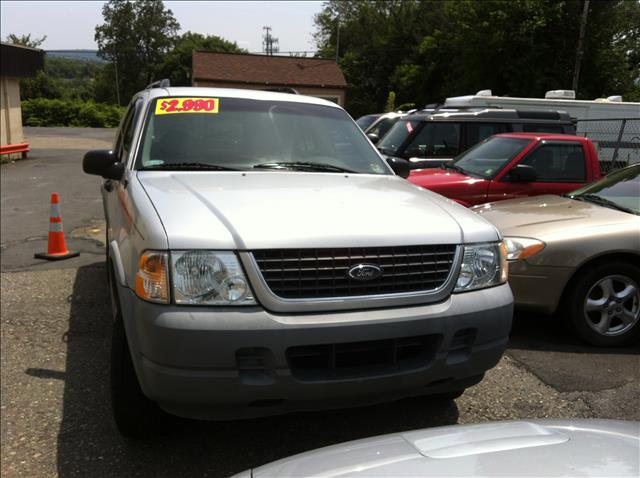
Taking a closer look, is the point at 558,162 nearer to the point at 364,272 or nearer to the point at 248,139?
the point at 248,139

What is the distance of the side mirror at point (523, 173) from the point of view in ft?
21.2

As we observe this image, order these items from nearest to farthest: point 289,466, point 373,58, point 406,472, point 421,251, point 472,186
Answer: point 406,472 → point 289,466 → point 421,251 → point 472,186 → point 373,58

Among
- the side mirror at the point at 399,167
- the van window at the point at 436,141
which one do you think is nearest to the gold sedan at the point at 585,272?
the side mirror at the point at 399,167

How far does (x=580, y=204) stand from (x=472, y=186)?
185cm

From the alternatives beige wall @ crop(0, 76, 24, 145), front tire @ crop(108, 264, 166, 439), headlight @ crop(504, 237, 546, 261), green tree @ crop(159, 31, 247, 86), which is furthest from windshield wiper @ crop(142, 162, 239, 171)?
green tree @ crop(159, 31, 247, 86)

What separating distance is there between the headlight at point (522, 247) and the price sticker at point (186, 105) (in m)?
2.41

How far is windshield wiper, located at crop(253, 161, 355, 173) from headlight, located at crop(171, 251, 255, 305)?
53.7 inches

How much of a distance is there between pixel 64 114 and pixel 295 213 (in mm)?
48254

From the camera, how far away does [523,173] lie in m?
6.48

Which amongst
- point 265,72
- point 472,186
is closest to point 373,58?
point 265,72

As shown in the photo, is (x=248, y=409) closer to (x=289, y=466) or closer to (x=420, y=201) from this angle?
(x=289, y=466)

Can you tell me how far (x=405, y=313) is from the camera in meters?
2.57

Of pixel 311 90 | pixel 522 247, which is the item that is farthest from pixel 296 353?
pixel 311 90

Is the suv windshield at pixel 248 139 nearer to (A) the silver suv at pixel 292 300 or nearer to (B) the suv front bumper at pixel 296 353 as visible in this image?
(A) the silver suv at pixel 292 300
